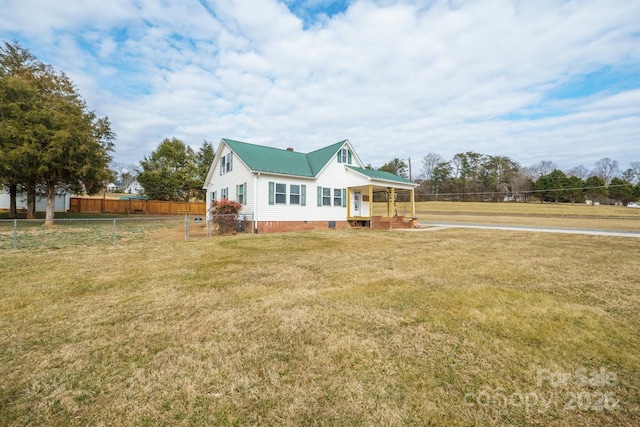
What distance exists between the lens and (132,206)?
114 ft

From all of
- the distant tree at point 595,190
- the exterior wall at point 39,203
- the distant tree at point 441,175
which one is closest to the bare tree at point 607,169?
the distant tree at point 595,190

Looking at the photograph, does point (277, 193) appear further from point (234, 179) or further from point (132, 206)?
point (132, 206)

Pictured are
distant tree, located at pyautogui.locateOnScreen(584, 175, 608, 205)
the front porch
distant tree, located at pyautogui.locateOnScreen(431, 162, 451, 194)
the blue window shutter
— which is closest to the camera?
the blue window shutter

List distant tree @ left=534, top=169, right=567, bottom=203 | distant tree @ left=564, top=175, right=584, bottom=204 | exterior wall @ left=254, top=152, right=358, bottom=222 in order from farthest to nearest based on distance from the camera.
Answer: distant tree @ left=534, top=169, right=567, bottom=203
distant tree @ left=564, top=175, right=584, bottom=204
exterior wall @ left=254, top=152, right=358, bottom=222

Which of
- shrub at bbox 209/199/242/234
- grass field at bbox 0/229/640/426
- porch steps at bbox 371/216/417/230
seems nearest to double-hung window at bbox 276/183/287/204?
shrub at bbox 209/199/242/234

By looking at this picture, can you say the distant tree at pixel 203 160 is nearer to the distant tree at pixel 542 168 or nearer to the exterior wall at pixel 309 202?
the exterior wall at pixel 309 202

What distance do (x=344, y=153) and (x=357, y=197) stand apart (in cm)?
353

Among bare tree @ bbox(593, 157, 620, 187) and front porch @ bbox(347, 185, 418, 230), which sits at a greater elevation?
bare tree @ bbox(593, 157, 620, 187)

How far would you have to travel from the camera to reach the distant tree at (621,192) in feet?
167

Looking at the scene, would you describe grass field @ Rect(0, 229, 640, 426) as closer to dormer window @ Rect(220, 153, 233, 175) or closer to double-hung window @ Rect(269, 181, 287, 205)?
double-hung window @ Rect(269, 181, 287, 205)

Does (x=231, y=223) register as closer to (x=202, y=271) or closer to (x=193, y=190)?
(x=202, y=271)

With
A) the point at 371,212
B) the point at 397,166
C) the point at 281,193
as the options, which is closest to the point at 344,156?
the point at 371,212

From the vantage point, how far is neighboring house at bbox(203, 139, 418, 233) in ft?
51.4

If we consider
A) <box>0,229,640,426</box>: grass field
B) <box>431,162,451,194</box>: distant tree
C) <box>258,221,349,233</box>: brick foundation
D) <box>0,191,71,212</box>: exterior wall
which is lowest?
<box>0,229,640,426</box>: grass field
